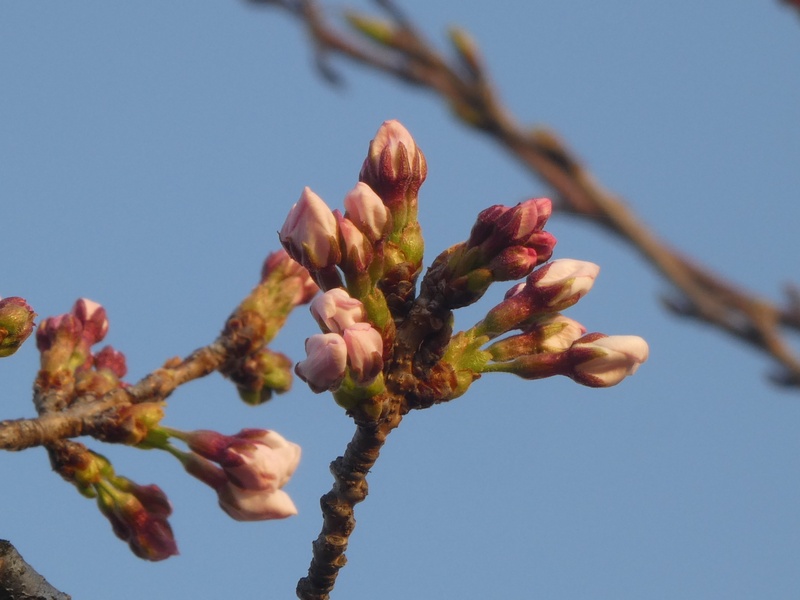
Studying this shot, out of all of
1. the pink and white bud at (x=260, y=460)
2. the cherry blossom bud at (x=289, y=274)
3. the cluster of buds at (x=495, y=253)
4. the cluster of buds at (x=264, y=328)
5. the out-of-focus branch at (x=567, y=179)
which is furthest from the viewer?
the cherry blossom bud at (x=289, y=274)

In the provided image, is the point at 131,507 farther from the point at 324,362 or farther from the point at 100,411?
the point at 324,362

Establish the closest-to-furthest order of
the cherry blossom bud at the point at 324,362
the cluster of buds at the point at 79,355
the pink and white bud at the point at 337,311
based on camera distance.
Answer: the cherry blossom bud at the point at 324,362 < the pink and white bud at the point at 337,311 < the cluster of buds at the point at 79,355

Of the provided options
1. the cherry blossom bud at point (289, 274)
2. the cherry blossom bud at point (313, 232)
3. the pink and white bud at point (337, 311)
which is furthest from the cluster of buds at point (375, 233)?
the cherry blossom bud at point (289, 274)

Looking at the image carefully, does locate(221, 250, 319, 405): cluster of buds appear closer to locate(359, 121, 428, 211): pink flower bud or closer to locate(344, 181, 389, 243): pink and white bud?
locate(359, 121, 428, 211): pink flower bud

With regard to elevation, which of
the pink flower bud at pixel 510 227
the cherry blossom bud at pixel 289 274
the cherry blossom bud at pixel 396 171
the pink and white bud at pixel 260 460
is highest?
the cherry blossom bud at pixel 289 274

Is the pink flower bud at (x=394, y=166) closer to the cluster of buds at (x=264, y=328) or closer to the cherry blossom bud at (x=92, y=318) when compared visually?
the cluster of buds at (x=264, y=328)

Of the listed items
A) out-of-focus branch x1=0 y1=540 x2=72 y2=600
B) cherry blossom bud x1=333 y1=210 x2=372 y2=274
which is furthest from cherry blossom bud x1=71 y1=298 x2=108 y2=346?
cherry blossom bud x1=333 y1=210 x2=372 y2=274
